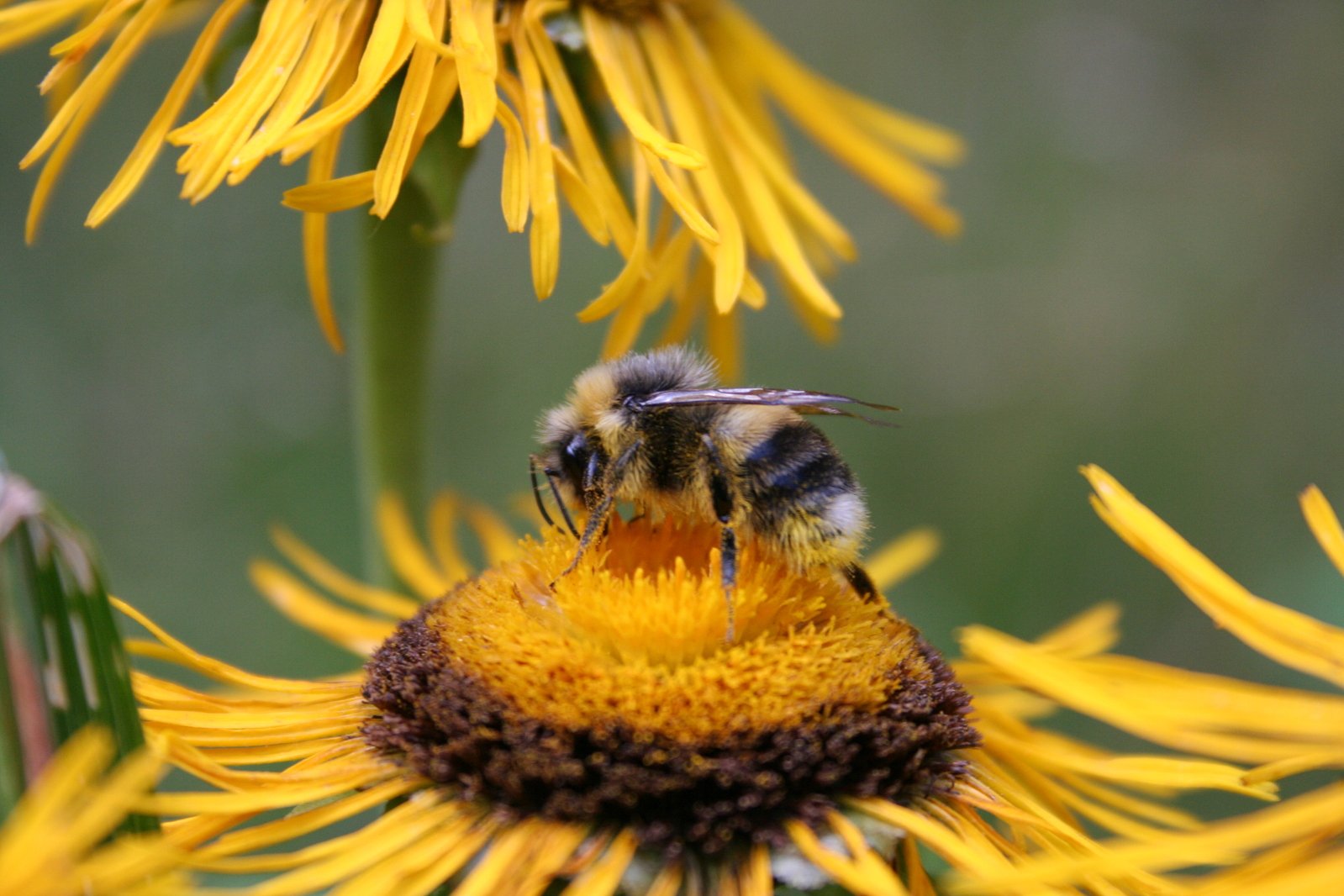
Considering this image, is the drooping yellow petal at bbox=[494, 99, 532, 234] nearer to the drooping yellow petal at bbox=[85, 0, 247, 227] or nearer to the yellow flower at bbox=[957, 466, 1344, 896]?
the drooping yellow petal at bbox=[85, 0, 247, 227]

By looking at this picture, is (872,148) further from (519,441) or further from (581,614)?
(519,441)

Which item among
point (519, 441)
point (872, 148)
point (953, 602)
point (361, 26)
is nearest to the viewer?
point (361, 26)

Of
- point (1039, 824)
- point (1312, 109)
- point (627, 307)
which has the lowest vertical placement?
point (1039, 824)

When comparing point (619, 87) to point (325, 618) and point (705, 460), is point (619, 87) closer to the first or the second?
point (705, 460)

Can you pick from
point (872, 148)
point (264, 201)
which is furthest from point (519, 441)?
point (872, 148)

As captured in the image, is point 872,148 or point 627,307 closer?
point 627,307

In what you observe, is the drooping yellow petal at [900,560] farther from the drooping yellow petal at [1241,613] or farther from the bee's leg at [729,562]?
the drooping yellow petal at [1241,613]

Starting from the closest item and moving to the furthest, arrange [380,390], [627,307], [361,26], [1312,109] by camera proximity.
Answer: [361,26] → [627,307] → [380,390] → [1312,109]

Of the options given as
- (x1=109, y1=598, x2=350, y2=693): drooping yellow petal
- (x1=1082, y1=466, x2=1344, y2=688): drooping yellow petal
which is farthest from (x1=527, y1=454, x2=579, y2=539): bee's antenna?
(x1=1082, y1=466, x2=1344, y2=688): drooping yellow petal

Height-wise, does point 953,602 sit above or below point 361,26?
below
